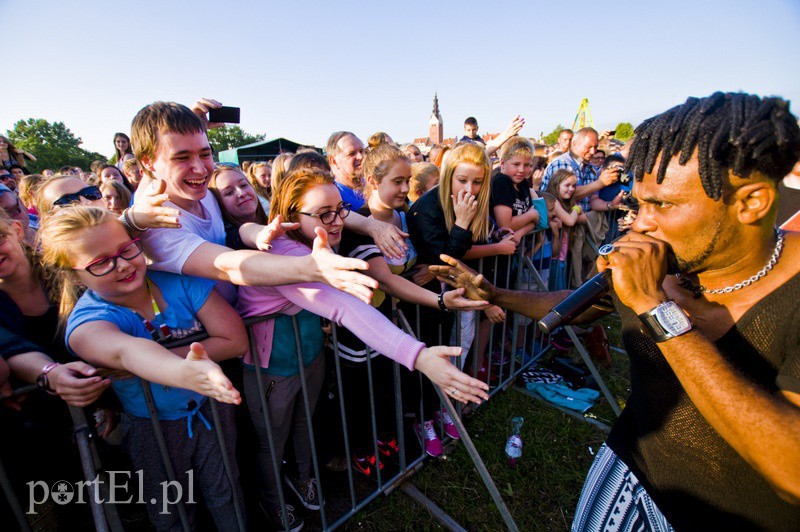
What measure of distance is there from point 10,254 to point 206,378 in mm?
1699

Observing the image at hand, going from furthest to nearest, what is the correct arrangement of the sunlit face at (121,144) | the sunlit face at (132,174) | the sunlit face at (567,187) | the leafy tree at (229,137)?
the leafy tree at (229,137)
the sunlit face at (121,144)
the sunlit face at (132,174)
the sunlit face at (567,187)

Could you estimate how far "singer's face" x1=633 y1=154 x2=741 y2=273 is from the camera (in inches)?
50.5

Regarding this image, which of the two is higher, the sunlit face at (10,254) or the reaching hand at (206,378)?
the sunlit face at (10,254)

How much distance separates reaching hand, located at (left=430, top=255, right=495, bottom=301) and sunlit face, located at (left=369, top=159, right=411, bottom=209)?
103cm

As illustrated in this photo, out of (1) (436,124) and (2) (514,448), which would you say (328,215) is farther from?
(1) (436,124)

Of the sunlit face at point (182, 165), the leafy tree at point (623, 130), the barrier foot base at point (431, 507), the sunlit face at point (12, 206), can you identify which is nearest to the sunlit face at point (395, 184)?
the sunlit face at point (182, 165)

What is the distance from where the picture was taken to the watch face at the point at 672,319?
3.90 feet

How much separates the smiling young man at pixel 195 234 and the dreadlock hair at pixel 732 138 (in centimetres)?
124

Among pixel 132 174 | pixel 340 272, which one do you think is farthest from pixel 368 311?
pixel 132 174

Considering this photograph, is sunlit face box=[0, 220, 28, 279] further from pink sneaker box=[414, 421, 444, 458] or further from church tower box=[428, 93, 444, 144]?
church tower box=[428, 93, 444, 144]

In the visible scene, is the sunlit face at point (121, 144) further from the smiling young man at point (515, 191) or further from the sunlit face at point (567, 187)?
the sunlit face at point (567, 187)

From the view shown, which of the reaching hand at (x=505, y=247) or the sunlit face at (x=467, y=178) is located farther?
the reaching hand at (x=505, y=247)

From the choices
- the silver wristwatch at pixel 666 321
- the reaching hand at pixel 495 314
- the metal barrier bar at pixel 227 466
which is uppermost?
the silver wristwatch at pixel 666 321

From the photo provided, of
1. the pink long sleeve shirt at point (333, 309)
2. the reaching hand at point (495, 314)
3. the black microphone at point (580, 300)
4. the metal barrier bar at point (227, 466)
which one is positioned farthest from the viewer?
the reaching hand at point (495, 314)
